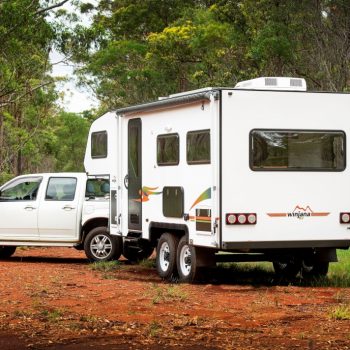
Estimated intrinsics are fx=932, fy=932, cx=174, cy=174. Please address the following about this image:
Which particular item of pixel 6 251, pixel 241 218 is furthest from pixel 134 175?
pixel 6 251

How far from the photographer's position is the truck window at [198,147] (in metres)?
12.8

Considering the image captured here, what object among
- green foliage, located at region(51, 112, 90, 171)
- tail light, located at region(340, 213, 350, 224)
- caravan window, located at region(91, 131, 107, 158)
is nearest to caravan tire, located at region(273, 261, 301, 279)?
tail light, located at region(340, 213, 350, 224)

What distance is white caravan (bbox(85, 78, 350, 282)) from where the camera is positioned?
493 inches

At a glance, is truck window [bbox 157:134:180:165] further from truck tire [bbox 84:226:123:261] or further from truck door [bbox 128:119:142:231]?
truck tire [bbox 84:226:123:261]

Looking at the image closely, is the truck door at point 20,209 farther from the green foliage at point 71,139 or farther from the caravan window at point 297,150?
the green foliage at point 71,139

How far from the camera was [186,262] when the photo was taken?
1369 centimetres

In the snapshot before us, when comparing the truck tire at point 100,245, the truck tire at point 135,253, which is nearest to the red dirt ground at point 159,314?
the truck tire at point 135,253

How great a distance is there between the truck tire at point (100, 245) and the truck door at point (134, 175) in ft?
4.74

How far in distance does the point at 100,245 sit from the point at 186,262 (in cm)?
362

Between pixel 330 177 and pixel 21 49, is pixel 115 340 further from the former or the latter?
pixel 21 49

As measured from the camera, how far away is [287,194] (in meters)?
12.8

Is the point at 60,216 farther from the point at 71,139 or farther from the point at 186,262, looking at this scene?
the point at 71,139

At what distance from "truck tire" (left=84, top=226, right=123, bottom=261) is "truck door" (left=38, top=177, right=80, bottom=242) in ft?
1.08

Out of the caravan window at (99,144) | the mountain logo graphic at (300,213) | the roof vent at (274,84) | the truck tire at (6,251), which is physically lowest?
the truck tire at (6,251)
